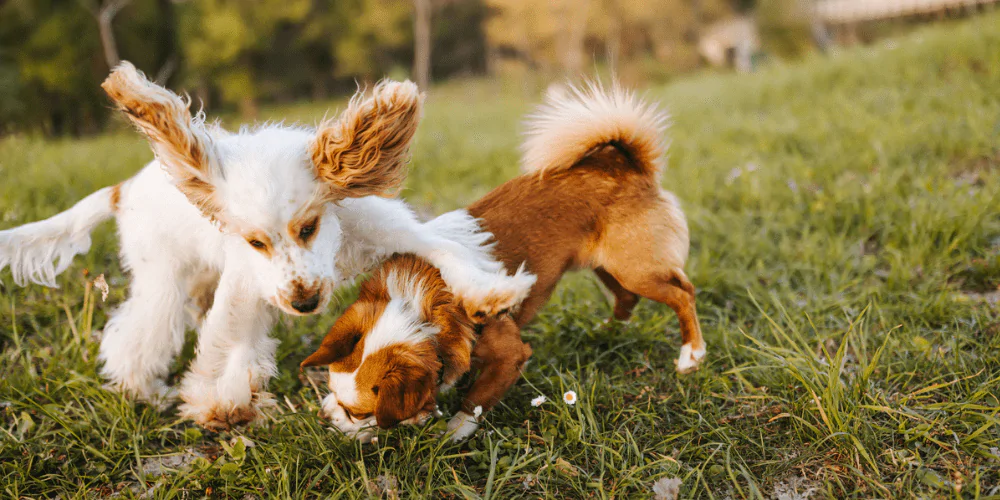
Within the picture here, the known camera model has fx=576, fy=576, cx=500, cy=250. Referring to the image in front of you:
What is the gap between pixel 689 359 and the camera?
257 cm

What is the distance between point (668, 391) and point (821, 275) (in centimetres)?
149

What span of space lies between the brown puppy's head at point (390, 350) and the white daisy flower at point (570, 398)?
0.43m

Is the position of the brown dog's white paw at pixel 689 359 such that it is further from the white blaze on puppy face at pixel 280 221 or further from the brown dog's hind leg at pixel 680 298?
the white blaze on puppy face at pixel 280 221

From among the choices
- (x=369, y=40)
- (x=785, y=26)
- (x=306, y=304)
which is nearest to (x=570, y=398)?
(x=306, y=304)

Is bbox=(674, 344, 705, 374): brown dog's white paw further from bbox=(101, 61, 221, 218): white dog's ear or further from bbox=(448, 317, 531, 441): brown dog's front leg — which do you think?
bbox=(101, 61, 221, 218): white dog's ear

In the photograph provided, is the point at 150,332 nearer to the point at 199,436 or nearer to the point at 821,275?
the point at 199,436

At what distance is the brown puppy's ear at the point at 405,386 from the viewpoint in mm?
1920

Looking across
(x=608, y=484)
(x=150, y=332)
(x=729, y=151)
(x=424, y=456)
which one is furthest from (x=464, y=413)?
(x=729, y=151)

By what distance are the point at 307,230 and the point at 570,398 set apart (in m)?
1.19

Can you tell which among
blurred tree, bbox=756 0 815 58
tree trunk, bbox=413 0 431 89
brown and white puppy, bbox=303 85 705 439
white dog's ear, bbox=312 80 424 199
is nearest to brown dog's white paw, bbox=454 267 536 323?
brown and white puppy, bbox=303 85 705 439

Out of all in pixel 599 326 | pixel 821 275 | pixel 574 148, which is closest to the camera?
pixel 574 148

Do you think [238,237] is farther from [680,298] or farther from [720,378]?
[720,378]

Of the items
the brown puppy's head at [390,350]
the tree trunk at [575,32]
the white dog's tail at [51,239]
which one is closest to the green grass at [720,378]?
the brown puppy's head at [390,350]

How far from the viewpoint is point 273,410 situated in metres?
2.48
